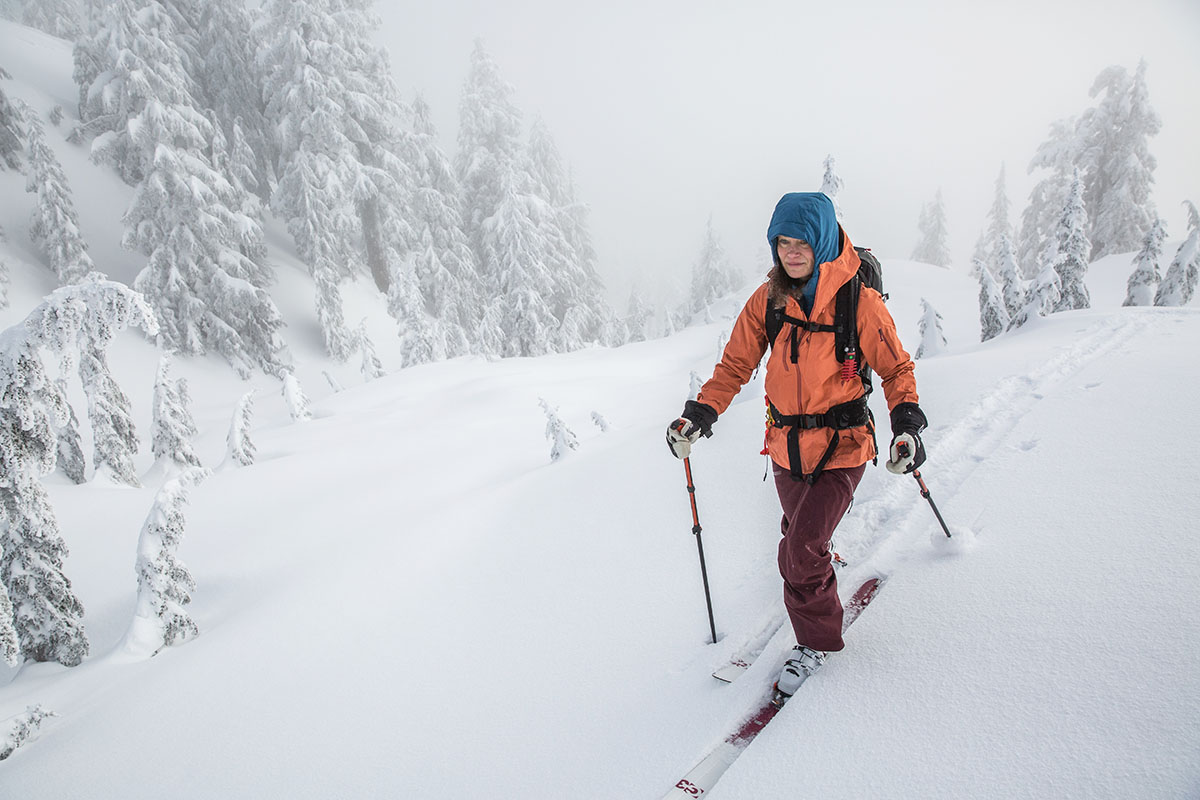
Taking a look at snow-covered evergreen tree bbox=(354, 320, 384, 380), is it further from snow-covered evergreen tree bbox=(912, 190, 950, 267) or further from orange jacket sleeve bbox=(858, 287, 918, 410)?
snow-covered evergreen tree bbox=(912, 190, 950, 267)

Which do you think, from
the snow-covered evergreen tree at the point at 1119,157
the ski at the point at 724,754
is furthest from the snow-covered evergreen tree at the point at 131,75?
the snow-covered evergreen tree at the point at 1119,157

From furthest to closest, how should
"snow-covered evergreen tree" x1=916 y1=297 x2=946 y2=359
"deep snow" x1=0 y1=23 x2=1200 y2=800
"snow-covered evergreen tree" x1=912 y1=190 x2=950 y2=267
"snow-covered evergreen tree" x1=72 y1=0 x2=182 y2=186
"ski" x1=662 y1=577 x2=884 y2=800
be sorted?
1. "snow-covered evergreen tree" x1=912 y1=190 x2=950 y2=267
2. "snow-covered evergreen tree" x1=72 y1=0 x2=182 y2=186
3. "snow-covered evergreen tree" x1=916 y1=297 x2=946 y2=359
4. "ski" x1=662 y1=577 x2=884 y2=800
5. "deep snow" x1=0 y1=23 x2=1200 y2=800

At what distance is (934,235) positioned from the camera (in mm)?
48656

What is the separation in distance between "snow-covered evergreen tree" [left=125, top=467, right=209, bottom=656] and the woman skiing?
6317 millimetres

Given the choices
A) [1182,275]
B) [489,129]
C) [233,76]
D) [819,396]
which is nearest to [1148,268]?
[1182,275]

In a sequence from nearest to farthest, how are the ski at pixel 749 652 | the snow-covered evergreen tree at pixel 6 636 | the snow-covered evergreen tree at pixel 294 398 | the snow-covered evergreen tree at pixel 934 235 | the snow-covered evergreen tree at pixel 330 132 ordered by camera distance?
the ski at pixel 749 652 < the snow-covered evergreen tree at pixel 6 636 < the snow-covered evergreen tree at pixel 294 398 < the snow-covered evergreen tree at pixel 330 132 < the snow-covered evergreen tree at pixel 934 235

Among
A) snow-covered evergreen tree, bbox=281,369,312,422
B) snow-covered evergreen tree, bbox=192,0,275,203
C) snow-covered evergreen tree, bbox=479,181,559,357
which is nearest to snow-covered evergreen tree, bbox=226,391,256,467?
snow-covered evergreen tree, bbox=281,369,312,422

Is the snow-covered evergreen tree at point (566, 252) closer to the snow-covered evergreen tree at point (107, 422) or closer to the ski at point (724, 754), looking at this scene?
the snow-covered evergreen tree at point (107, 422)

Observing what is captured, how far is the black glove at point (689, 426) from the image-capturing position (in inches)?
131

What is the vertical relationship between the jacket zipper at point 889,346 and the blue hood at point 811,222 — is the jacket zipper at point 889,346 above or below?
below

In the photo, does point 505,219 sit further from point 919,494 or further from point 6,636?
point 919,494

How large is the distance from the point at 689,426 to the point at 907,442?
1217 mm

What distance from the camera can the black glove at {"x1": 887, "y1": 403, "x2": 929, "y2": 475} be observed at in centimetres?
263

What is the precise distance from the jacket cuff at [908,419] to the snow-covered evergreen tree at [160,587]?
700cm
